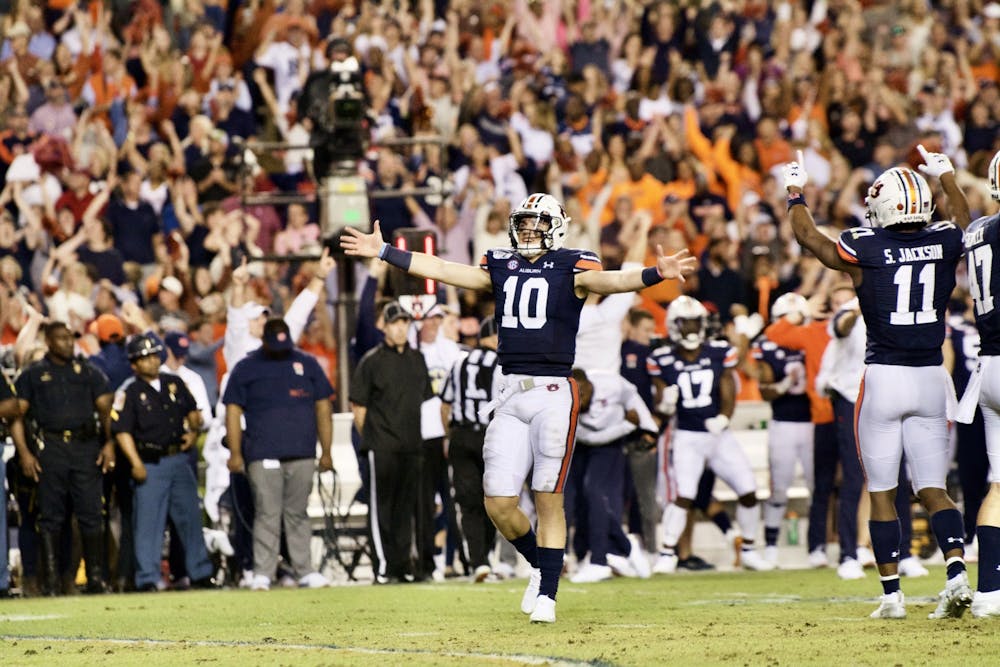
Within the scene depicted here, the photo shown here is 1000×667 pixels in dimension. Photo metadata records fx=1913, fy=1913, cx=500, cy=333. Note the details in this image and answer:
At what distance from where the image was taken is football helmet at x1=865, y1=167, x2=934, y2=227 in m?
9.62

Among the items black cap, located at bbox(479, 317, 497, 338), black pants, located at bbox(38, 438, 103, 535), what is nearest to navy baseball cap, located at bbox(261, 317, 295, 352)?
black cap, located at bbox(479, 317, 497, 338)

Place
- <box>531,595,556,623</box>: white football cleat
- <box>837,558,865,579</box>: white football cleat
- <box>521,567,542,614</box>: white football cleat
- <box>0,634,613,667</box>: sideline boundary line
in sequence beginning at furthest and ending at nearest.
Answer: <box>837,558,865,579</box>: white football cleat → <box>521,567,542,614</box>: white football cleat → <box>531,595,556,623</box>: white football cleat → <box>0,634,613,667</box>: sideline boundary line

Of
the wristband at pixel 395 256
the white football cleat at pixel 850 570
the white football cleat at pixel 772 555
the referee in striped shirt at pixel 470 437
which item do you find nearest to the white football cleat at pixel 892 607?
the wristband at pixel 395 256

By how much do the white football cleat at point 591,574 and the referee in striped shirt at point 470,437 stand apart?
68 centimetres

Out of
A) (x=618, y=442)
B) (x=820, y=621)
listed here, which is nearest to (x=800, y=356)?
(x=618, y=442)

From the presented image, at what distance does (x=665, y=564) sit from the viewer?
1475 centimetres

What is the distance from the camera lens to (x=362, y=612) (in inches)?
433

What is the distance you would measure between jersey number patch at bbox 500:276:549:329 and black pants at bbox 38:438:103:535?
5109 millimetres

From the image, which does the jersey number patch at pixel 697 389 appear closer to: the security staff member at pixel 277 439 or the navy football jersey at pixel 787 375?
the navy football jersey at pixel 787 375

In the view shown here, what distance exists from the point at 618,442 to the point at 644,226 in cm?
305

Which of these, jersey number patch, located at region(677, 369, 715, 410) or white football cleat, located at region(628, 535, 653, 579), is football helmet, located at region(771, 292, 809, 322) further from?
white football cleat, located at region(628, 535, 653, 579)

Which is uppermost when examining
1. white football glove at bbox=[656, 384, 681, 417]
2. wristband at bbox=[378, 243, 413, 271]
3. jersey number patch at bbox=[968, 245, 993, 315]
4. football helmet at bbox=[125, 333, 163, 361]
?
wristband at bbox=[378, 243, 413, 271]

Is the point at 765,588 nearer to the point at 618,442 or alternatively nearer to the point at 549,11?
the point at 618,442

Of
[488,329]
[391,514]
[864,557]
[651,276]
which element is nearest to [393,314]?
[488,329]
